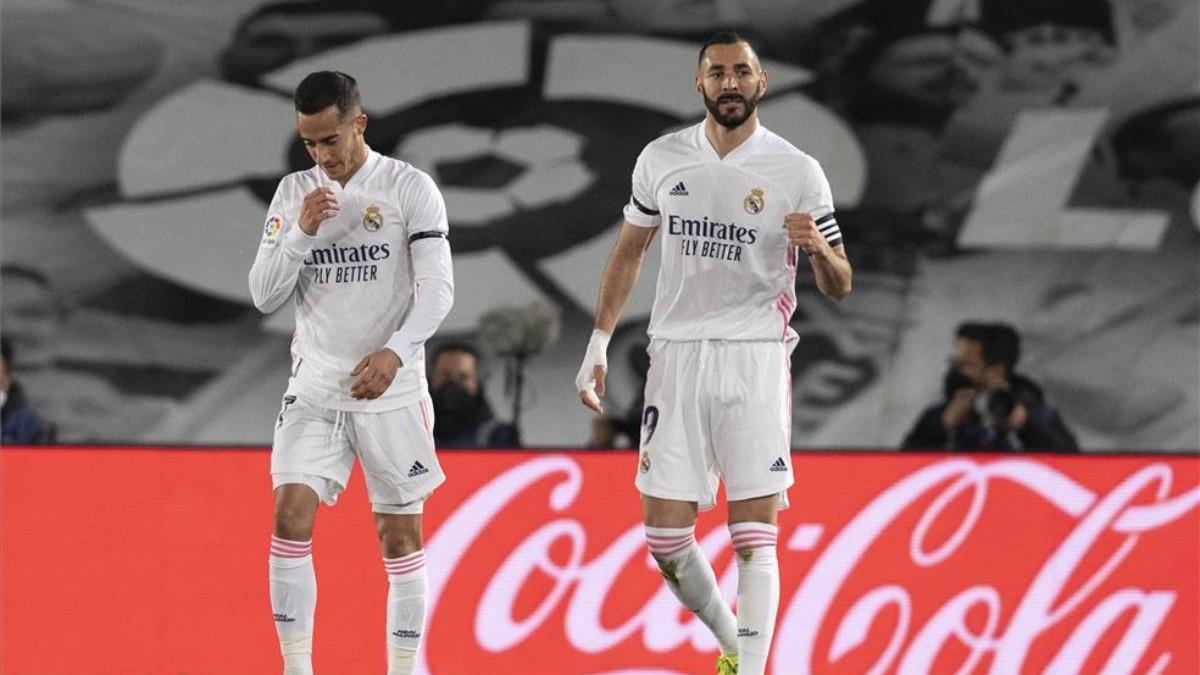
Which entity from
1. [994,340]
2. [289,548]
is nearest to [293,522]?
[289,548]

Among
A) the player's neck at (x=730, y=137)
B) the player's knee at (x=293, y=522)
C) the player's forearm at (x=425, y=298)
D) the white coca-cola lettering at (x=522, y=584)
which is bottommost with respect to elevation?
the white coca-cola lettering at (x=522, y=584)

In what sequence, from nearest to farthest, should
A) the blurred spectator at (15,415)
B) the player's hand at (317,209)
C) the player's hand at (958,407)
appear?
the player's hand at (317,209) → the blurred spectator at (15,415) → the player's hand at (958,407)

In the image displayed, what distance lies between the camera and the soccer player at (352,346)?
5551mm

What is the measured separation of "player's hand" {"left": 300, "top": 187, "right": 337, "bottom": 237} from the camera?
5.41 m

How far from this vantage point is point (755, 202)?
220 inches

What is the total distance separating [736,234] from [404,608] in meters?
1.44

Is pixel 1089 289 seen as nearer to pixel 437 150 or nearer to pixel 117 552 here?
pixel 437 150

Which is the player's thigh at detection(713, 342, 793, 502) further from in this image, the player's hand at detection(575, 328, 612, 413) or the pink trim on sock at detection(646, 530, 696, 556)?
the player's hand at detection(575, 328, 612, 413)

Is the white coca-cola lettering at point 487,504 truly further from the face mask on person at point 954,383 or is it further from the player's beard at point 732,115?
the face mask on person at point 954,383

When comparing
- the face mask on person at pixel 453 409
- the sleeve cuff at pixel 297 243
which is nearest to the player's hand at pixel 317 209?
the sleeve cuff at pixel 297 243

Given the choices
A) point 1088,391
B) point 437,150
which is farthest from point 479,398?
point 1088,391

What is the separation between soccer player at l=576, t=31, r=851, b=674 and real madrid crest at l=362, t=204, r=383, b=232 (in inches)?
29.5

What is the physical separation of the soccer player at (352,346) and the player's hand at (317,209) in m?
0.07

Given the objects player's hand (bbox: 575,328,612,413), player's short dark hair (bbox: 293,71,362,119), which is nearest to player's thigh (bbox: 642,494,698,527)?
player's hand (bbox: 575,328,612,413)
